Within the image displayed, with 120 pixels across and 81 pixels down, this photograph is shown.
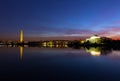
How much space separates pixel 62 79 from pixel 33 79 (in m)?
1.95

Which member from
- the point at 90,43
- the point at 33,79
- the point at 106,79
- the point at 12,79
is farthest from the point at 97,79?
the point at 90,43

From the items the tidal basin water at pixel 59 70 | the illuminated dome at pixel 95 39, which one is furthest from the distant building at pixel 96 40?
the tidal basin water at pixel 59 70

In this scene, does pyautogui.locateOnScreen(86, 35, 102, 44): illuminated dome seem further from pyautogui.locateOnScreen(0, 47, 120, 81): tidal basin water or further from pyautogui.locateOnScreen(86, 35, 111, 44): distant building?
pyautogui.locateOnScreen(0, 47, 120, 81): tidal basin water

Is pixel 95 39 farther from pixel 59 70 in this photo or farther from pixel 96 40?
pixel 59 70

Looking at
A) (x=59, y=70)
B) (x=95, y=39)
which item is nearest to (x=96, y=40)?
(x=95, y=39)

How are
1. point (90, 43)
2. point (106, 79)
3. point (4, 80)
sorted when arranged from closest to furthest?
point (4, 80)
point (106, 79)
point (90, 43)

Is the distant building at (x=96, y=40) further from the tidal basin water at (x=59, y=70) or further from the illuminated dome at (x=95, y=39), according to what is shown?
the tidal basin water at (x=59, y=70)

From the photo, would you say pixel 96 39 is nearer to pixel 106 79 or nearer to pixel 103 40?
pixel 103 40

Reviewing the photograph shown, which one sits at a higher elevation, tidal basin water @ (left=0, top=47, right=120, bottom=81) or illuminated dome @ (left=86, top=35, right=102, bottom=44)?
illuminated dome @ (left=86, top=35, right=102, bottom=44)

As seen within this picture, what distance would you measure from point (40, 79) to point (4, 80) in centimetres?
234

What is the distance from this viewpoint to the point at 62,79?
1422 centimetres

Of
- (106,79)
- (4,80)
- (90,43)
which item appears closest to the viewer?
(4,80)

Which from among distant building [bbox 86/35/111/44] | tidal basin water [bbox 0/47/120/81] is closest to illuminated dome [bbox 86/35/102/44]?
distant building [bbox 86/35/111/44]

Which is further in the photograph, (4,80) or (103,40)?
(103,40)
